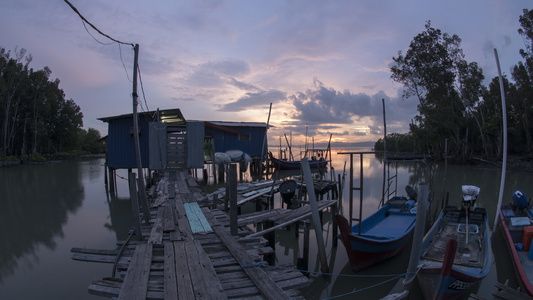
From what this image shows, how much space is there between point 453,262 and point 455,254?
403 mm

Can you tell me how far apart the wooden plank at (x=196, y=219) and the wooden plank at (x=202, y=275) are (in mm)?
1000

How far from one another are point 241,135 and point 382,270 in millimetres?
22164

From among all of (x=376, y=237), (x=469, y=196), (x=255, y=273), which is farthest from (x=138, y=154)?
(x=469, y=196)

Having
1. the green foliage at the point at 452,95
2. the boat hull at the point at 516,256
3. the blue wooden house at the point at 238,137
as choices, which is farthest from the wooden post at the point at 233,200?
the green foliage at the point at 452,95

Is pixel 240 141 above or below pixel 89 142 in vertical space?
below

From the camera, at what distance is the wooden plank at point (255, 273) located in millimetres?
3297

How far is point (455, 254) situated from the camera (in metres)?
5.73

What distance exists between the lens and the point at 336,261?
8695 mm

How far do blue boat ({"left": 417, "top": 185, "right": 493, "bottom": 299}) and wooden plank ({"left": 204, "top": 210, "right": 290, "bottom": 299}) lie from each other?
2.55 m

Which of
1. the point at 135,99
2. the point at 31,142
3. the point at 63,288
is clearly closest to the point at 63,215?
the point at 63,288

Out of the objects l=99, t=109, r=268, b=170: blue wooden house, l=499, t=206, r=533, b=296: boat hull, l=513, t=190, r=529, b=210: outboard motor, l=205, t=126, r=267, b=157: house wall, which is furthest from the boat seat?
l=205, t=126, r=267, b=157: house wall

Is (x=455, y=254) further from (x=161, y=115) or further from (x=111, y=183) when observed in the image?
(x=111, y=183)

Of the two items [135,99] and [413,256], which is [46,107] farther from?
[413,256]

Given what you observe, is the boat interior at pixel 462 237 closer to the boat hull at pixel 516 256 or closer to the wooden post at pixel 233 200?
the boat hull at pixel 516 256
